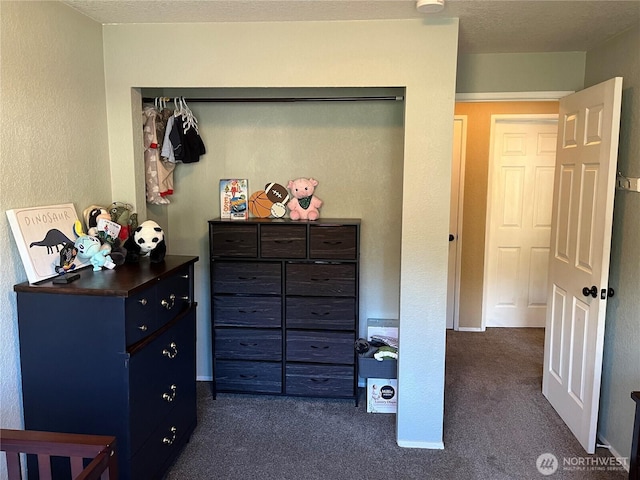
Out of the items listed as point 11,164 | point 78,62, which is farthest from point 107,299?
point 78,62

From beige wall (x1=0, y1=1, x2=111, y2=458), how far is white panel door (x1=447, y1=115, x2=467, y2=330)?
3068 millimetres

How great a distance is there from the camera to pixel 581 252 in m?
2.75

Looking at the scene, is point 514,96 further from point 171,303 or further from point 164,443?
point 164,443

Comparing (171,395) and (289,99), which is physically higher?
(289,99)

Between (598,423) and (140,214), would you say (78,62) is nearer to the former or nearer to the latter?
(140,214)

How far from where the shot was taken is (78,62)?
234 centimetres

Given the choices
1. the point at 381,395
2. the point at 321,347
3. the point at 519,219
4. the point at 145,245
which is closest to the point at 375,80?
the point at 145,245

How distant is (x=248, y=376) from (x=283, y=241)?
0.95 metres

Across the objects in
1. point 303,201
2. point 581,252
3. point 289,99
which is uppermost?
point 289,99

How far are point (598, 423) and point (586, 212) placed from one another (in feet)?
3.97

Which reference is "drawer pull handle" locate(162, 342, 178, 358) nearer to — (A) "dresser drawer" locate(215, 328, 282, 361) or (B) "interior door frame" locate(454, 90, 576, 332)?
(A) "dresser drawer" locate(215, 328, 282, 361)

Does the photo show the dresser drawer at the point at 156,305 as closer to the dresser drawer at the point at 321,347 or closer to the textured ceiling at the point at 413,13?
the dresser drawer at the point at 321,347

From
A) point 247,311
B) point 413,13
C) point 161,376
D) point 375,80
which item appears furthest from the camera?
point 247,311

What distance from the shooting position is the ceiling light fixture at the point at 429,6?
2080mm
